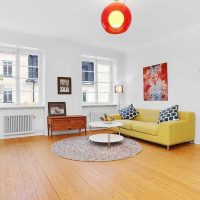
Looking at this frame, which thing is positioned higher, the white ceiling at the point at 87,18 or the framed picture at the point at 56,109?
the white ceiling at the point at 87,18

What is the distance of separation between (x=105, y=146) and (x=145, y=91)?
97.1 inches

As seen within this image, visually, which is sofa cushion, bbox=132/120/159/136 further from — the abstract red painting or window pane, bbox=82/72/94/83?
window pane, bbox=82/72/94/83

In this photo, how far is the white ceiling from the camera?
3.20 meters

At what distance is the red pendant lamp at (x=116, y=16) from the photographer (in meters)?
1.91

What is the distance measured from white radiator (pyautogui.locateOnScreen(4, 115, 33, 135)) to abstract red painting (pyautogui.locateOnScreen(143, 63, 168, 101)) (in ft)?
11.5

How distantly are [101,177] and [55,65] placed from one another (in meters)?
3.72

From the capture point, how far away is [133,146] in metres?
3.87

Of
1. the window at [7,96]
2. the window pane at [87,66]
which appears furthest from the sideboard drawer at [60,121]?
the window pane at [87,66]

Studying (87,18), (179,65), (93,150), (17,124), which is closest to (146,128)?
(93,150)

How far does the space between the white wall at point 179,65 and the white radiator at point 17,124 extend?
3371mm

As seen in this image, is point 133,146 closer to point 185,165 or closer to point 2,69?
point 185,165

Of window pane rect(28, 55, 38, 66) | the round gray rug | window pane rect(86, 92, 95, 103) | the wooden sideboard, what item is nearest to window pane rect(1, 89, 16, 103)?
window pane rect(28, 55, 38, 66)

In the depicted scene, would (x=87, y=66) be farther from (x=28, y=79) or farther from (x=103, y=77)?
(x=28, y=79)

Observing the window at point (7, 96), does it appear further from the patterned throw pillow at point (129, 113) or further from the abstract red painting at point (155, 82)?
the abstract red painting at point (155, 82)
